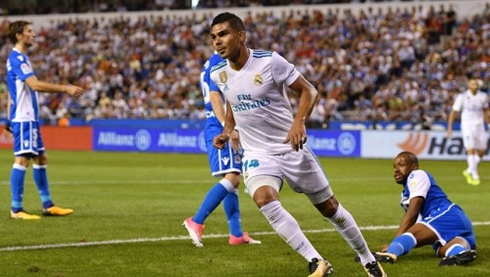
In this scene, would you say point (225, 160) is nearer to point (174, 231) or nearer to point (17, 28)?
point (174, 231)

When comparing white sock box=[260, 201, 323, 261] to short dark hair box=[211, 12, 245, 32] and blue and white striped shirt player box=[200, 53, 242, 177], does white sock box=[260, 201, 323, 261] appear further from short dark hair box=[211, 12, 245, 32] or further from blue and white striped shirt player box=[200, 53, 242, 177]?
blue and white striped shirt player box=[200, 53, 242, 177]

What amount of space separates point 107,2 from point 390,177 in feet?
117

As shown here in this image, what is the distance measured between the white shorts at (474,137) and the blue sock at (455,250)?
12.6m

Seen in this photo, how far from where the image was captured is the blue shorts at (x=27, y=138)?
13125 millimetres

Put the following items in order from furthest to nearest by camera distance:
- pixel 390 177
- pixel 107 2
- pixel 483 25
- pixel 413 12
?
pixel 107 2 < pixel 413 12 < pixel 483 25 < pixel 390 177

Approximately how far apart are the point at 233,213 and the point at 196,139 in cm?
2481

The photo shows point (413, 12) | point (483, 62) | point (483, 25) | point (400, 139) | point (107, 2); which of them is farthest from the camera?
point (107, 2)

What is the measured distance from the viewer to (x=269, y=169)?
7.68 meters

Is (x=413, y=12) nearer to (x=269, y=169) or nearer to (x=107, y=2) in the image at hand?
(x=107, y=2)

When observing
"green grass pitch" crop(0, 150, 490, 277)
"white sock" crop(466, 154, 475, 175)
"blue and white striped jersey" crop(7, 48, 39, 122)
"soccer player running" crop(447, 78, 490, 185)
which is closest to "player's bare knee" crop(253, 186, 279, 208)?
"green grass pitch" crop(0, 150, 490, 277)


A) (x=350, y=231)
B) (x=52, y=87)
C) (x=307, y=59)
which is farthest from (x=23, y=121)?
(x=307, y=59)

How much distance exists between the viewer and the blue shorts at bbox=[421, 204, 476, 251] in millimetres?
8938

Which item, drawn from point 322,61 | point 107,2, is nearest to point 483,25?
point 322,61

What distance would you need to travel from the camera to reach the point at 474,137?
69.5 ft
